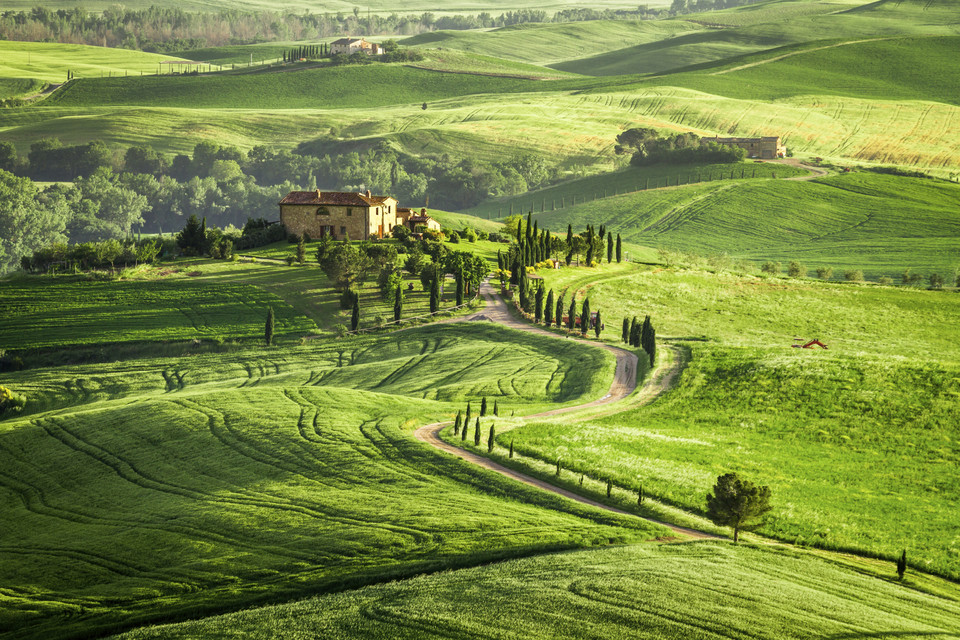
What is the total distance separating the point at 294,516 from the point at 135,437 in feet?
63.3

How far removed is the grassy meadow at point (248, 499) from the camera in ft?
114

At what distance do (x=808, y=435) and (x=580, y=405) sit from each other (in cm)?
1568

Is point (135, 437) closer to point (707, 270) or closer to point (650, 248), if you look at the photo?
point (707, 270)

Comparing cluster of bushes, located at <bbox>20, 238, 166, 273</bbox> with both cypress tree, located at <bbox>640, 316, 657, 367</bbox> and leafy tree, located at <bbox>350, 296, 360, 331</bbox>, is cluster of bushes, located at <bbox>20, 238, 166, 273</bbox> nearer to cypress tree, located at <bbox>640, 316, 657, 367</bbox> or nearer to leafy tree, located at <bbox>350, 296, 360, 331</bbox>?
leafy tree, located at <bbox>350, 296, 360, 331</bbox>

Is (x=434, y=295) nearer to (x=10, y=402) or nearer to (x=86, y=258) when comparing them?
(x=10, y=402)

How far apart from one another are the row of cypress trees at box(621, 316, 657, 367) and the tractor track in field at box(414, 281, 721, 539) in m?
1.60

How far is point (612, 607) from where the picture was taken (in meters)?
28.2

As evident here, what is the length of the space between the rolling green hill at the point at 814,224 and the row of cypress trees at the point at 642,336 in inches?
2990

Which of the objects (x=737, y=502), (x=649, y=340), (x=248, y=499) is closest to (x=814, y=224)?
(x=649, y=340)

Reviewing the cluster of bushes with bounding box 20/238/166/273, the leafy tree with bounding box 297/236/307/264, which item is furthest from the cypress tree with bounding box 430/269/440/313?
the cluster of bushes with bounding box 20/238/166/273

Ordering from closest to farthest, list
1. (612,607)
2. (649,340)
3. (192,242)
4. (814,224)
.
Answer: (612,607), (649,340), (192,242), (814,224)

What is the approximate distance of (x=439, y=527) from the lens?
38.4 metres

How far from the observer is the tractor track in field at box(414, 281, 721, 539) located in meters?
44.7

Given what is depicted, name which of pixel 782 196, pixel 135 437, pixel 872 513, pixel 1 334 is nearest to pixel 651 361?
pixel 872 513
